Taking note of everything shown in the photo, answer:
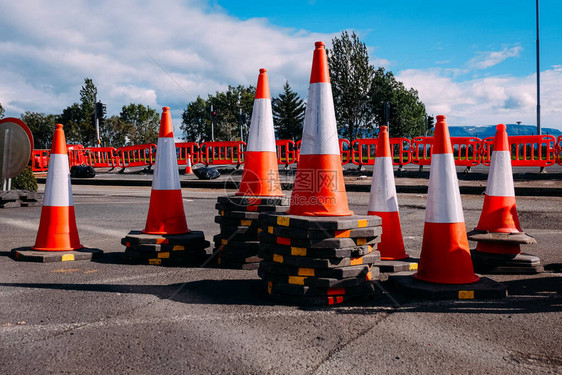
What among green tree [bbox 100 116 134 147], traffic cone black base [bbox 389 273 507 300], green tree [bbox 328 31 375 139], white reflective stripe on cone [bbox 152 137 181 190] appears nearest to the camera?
traffic cone black base [bbox 389 273 507 300]

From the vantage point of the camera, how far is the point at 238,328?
121 inches

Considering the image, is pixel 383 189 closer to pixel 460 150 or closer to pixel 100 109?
pixel 460 150

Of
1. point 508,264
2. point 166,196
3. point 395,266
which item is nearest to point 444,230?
point 395,266

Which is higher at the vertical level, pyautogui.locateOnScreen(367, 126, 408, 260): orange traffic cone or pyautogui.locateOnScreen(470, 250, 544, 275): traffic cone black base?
pyautogui.locateOnScreen(367, 126, 408, 260): orange traffic cone

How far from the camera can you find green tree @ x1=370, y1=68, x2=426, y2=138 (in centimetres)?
7497

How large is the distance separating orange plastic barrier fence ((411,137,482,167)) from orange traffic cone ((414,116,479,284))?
14.1m

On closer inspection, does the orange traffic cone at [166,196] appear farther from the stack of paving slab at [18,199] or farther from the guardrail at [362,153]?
the guardrail at [362,153]

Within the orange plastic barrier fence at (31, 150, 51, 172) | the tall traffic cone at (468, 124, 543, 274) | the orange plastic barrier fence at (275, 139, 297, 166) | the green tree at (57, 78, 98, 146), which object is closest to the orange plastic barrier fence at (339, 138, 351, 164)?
the orange plastic barrier fence at (275, 139, 297, 166)

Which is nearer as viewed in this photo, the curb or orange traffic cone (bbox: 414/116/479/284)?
orange traffic cone (bbox: 414/116/479/284)

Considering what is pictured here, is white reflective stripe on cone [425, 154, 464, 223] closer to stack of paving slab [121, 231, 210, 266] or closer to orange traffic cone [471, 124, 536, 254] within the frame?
orange traffic cone [471, 124, 536, 254]

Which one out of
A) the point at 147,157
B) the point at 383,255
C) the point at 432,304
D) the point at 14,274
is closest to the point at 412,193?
the point at 383,255

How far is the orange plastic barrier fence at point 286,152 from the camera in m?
22.3

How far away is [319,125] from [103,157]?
26188mm

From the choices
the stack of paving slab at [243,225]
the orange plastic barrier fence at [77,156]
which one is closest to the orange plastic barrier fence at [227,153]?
the orange plastic barrier fence at [77,156]
